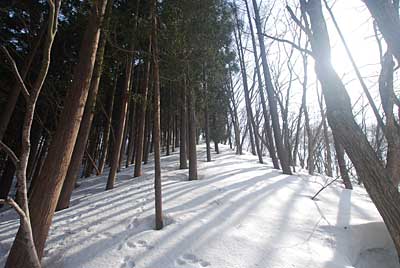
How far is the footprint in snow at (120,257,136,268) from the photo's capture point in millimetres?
1991

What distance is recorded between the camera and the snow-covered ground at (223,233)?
205 cm

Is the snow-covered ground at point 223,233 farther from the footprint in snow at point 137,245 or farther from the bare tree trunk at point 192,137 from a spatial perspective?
the bare tree trunk at point 192,137

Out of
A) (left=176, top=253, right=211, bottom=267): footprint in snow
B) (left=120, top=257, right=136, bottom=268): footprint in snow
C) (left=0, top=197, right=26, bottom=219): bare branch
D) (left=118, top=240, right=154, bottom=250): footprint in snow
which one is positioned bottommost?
(left=120, top=257, right=136, bottom=268): footprint in snow

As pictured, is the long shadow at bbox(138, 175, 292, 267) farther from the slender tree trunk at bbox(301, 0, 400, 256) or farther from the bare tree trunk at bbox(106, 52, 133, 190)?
the bare tree trunk at bbox(106, 52, 133, 190)

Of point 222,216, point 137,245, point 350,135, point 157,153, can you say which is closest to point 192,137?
point 157,153

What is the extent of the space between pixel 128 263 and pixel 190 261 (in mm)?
596

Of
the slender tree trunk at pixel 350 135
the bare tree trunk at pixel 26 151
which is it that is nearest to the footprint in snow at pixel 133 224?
the bare tree trunk at pixel 26 151

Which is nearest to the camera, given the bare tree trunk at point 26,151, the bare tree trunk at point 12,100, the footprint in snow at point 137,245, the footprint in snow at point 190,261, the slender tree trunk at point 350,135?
the bare tree trunk at point 26,151

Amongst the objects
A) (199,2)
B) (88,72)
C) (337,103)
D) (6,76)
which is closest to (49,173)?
(88,72)

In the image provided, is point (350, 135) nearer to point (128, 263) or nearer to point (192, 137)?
point (128, 263)

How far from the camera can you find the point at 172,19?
376 cm

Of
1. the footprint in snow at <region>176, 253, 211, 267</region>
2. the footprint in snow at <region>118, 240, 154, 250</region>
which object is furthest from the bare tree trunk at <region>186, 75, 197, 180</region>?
the footprint in snow at <region>176, 253, 211, 267</region>

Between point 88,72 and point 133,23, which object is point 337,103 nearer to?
point 88,72

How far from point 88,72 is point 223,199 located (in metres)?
2.71
